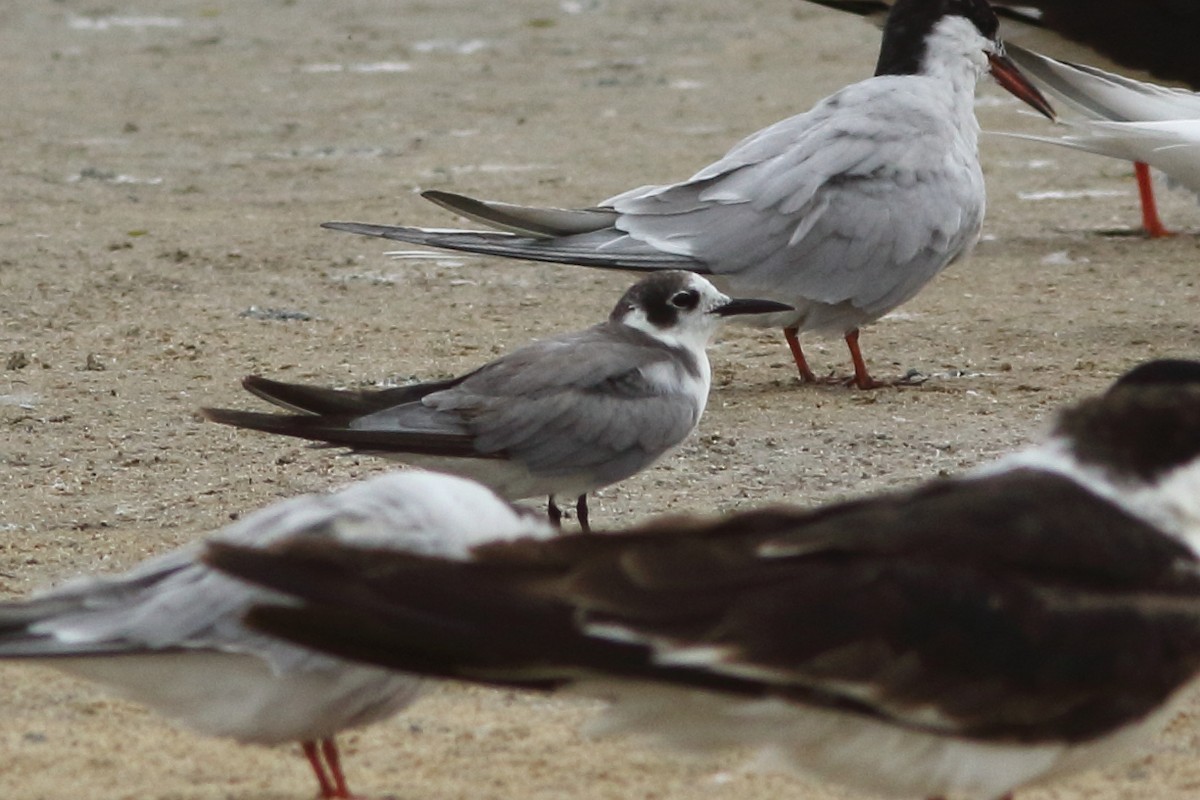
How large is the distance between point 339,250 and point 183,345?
1.59 meters

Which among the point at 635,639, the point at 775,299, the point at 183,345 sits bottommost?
the point at 183,345

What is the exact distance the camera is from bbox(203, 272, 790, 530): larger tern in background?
4.65 meters

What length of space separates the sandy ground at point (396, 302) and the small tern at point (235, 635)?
0.88ft

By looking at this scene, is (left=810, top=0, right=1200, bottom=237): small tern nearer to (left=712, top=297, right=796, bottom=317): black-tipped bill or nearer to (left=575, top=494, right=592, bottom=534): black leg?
(left=712, top=297, right=796, bottom=317): black-tipped bill

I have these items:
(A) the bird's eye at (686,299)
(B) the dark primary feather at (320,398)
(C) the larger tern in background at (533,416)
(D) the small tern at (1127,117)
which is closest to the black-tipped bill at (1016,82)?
(D) the small tern at (1127,117)

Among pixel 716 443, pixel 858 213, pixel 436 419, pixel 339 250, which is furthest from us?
pixel 339 250

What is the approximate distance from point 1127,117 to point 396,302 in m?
2.73

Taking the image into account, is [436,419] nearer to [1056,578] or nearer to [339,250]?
[1056,578]

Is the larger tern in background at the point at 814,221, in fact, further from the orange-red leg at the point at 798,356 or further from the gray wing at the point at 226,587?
the gray wing at the point at 226,587

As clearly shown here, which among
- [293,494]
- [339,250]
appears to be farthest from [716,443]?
[339,250]

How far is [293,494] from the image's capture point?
524 centimetres

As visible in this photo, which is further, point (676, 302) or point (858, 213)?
point (858, 213)

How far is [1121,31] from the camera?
29.1 feet

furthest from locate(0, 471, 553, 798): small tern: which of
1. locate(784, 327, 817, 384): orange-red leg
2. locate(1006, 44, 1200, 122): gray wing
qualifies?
locate(1006, 44, 1200, 122): gray wing
